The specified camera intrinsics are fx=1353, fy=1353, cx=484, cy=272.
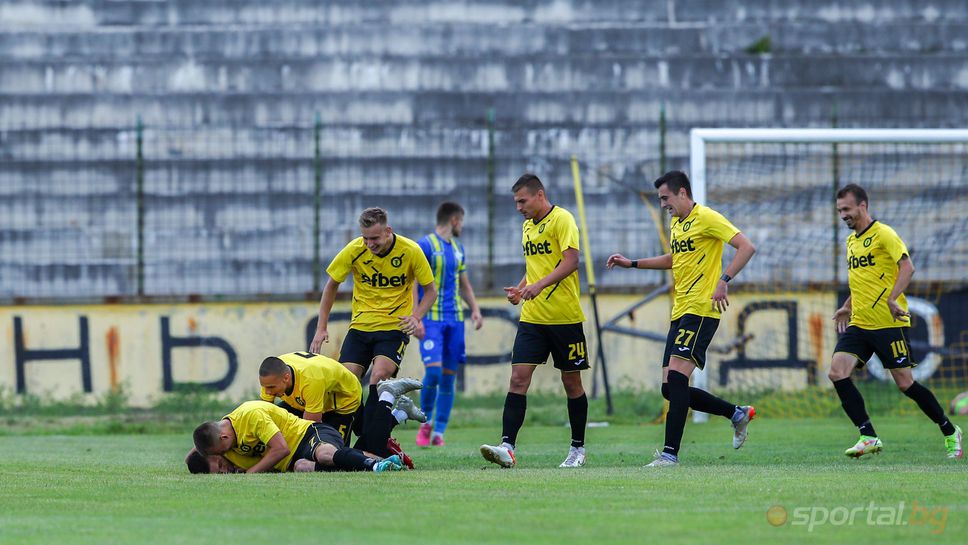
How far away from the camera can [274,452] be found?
8.48 m

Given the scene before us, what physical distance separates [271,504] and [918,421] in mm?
9487

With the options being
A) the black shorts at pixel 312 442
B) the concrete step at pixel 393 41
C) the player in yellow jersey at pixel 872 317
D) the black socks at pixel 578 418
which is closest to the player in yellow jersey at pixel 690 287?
the black socks at pixel 578 418

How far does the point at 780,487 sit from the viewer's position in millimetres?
7191

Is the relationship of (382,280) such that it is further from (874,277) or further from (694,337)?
(874,277)

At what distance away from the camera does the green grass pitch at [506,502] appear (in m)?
5.66

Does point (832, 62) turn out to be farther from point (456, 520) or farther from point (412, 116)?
point (456, 520)

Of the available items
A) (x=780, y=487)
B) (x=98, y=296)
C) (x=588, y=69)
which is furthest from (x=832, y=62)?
(x=780, y=487)

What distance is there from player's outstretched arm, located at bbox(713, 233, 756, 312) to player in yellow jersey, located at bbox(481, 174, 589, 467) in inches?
41.5

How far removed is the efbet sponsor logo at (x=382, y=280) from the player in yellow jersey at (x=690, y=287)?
1624 millimetres

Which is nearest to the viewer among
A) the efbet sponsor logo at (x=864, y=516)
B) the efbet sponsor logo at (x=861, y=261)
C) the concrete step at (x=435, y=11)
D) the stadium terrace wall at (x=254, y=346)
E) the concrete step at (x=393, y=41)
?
the efbet sponsor logo at (x=864, y=516)

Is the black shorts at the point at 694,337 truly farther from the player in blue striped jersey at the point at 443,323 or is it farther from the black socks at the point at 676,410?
the player in blue striped jersey at the point at 443,323

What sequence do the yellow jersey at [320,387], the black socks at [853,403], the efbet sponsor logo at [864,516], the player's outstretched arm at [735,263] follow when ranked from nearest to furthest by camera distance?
1. the efbet sponsor logo at [864,516]
2. the yellow jersey at [320,387]
3. the player's outstretched arm at [735,263]
4. the black socks at [853,403]

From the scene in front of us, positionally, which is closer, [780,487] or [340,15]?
[780,487]

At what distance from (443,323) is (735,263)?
3863 mm
